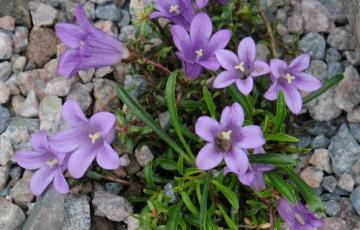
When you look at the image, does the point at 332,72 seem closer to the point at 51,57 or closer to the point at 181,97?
the point at 181,97

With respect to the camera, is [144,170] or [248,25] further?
[248,25]

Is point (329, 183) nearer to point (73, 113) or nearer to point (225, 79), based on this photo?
point (225, 79)

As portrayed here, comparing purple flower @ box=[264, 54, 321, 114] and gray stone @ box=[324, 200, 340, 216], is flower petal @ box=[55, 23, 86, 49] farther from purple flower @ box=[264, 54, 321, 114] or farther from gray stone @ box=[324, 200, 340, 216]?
gray stone @ box=[324, 200, 340, 216]

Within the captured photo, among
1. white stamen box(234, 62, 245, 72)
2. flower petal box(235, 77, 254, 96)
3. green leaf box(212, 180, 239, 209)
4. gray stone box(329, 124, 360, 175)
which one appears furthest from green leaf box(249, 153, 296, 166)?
gray stone box(329, 124, 360, 175)

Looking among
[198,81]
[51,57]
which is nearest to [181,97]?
[198,81]

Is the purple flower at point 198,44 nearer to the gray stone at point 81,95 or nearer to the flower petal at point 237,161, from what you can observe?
the flower petal at point 237,161

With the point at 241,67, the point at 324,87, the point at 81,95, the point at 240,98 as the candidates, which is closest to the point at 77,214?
the point at 81,95
